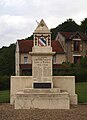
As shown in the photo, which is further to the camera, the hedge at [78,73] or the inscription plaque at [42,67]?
the hedge at [78,73]

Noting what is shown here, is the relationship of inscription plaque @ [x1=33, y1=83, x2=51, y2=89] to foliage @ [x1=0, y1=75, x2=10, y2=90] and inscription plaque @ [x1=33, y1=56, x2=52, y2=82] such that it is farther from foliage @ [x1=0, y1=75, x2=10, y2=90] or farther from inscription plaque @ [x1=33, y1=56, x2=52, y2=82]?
foliage @ [x1=0, y1=75, x2=10, y2=90]

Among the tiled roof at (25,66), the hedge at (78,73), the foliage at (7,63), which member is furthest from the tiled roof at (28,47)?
the hedge at (78,73)

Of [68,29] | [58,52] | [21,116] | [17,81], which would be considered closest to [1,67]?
[58,52]

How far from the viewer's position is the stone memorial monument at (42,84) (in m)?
16.8

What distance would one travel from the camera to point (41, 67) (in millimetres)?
18406

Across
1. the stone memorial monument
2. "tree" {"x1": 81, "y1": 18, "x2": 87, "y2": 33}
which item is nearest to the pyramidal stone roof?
the stone memorial monument

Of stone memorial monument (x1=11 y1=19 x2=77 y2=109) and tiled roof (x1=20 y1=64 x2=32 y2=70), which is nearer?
stone memorial monument (x1=11 y1=19 x2=77 y2=109)

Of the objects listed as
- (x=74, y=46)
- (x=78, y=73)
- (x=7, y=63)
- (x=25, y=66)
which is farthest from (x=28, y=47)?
(x=78, y=73)

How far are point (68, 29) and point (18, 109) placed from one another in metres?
73.6

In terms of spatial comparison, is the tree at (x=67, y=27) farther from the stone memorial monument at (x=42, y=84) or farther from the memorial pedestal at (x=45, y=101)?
the memorial pedestal at (x=45, y=101)

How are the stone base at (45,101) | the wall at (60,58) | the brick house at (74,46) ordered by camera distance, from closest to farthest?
the stone base at (45,101) → the wall at (60,58) → the brick house at (74,46)

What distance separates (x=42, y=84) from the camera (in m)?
18.5

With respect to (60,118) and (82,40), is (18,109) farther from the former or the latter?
(82,40)

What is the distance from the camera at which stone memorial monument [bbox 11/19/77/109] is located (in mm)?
16844
